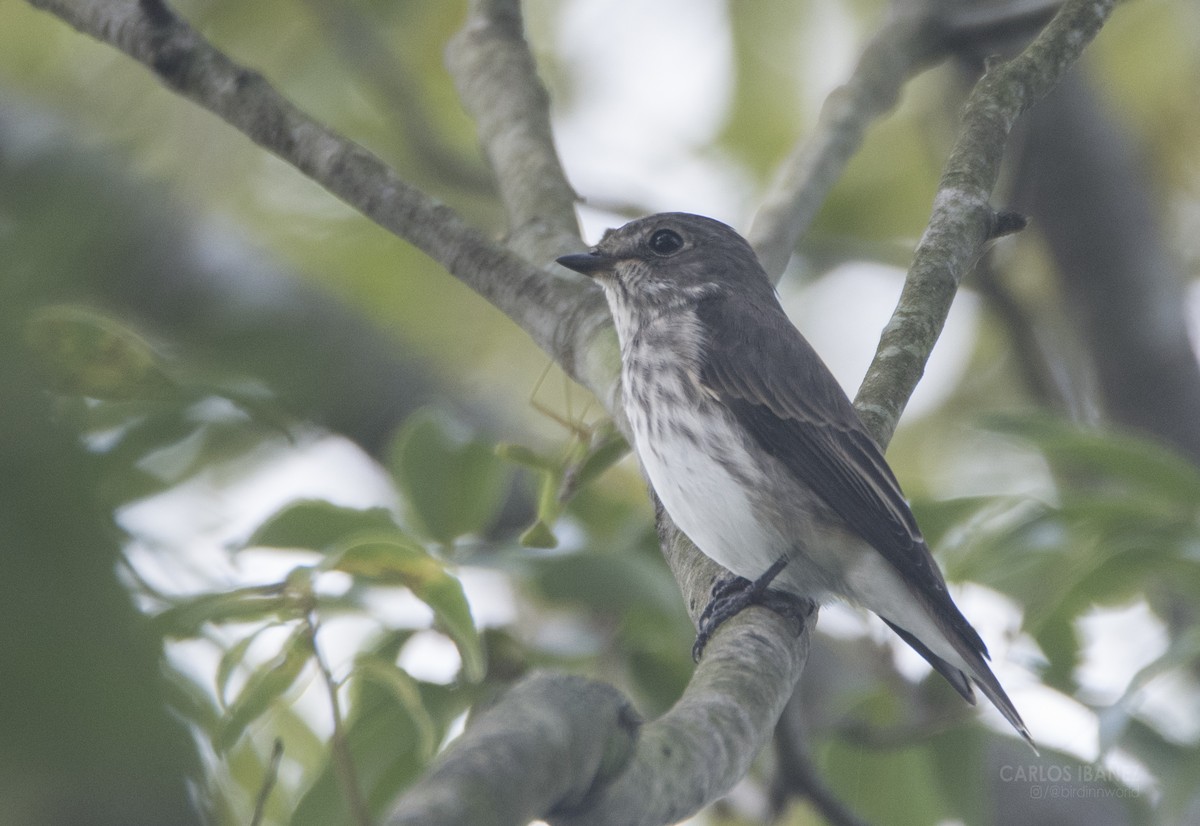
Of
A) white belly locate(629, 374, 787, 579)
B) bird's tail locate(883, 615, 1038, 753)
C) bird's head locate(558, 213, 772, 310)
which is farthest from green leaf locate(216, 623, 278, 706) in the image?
bird's head locate(558, 213, 772, 310)

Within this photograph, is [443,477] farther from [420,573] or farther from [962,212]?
[962,212]

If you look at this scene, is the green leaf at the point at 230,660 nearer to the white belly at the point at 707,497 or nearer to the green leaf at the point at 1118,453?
the white belly at the point at 707,497

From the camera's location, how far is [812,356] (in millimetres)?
4141

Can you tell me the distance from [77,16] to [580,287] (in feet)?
5.67

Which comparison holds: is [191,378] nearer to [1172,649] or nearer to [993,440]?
[1172,649]

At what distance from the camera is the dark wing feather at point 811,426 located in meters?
3.43

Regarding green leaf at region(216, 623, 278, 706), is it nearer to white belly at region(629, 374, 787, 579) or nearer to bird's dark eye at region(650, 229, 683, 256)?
white belly at region(629, 374, 787, 579)

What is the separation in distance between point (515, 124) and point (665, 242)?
0.74 metres

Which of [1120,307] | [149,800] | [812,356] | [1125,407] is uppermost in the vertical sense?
[1120,307]

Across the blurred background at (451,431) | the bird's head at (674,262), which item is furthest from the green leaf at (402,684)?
the bird's head at (674,262)

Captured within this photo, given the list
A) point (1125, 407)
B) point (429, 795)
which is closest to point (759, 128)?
point (1125, 407)

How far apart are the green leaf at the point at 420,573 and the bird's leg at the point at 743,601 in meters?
0.68

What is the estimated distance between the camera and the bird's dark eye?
4.62 metres

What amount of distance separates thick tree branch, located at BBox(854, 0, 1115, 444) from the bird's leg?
52 cm
